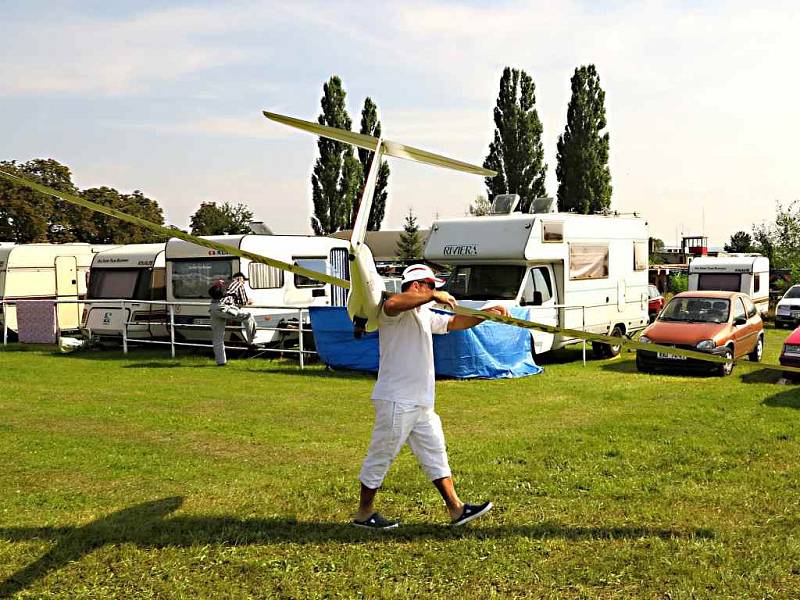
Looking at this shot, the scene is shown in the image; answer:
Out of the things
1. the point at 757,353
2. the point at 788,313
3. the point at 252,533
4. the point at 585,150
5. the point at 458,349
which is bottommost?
the point at 252,533

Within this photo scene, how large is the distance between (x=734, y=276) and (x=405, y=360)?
80.5ft

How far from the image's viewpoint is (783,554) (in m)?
5.23

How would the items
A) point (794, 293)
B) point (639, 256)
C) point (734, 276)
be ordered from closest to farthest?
point (639, 256) < point (734, 276) < point (794, 293)

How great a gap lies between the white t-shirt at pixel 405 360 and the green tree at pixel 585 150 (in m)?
37.2

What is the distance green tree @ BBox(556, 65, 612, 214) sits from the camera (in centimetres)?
4162

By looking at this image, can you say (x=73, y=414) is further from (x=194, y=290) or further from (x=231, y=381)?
(x=194, y=290)

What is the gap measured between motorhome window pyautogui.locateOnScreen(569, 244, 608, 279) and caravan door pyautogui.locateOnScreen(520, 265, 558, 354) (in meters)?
0.60

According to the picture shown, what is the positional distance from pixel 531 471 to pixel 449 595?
2.65 metres

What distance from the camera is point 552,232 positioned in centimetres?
1573

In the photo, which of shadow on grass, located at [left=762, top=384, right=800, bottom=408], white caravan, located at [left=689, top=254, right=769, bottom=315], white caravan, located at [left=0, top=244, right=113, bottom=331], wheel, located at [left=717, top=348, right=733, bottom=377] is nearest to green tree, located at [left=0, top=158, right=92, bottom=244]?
white caravan, located at [left=0, top=244, right=113, bottom=331]

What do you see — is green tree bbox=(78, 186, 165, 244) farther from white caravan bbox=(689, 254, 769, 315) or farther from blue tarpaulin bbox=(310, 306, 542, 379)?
blue tarpaulin bbox=(310, 306, 542, 379)

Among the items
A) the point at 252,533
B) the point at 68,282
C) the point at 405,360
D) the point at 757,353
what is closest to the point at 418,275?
the point at 405,360

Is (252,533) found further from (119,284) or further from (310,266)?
(119,284)

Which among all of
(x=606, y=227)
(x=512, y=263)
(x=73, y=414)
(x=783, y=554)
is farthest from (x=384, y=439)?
(x=606, y=227)
